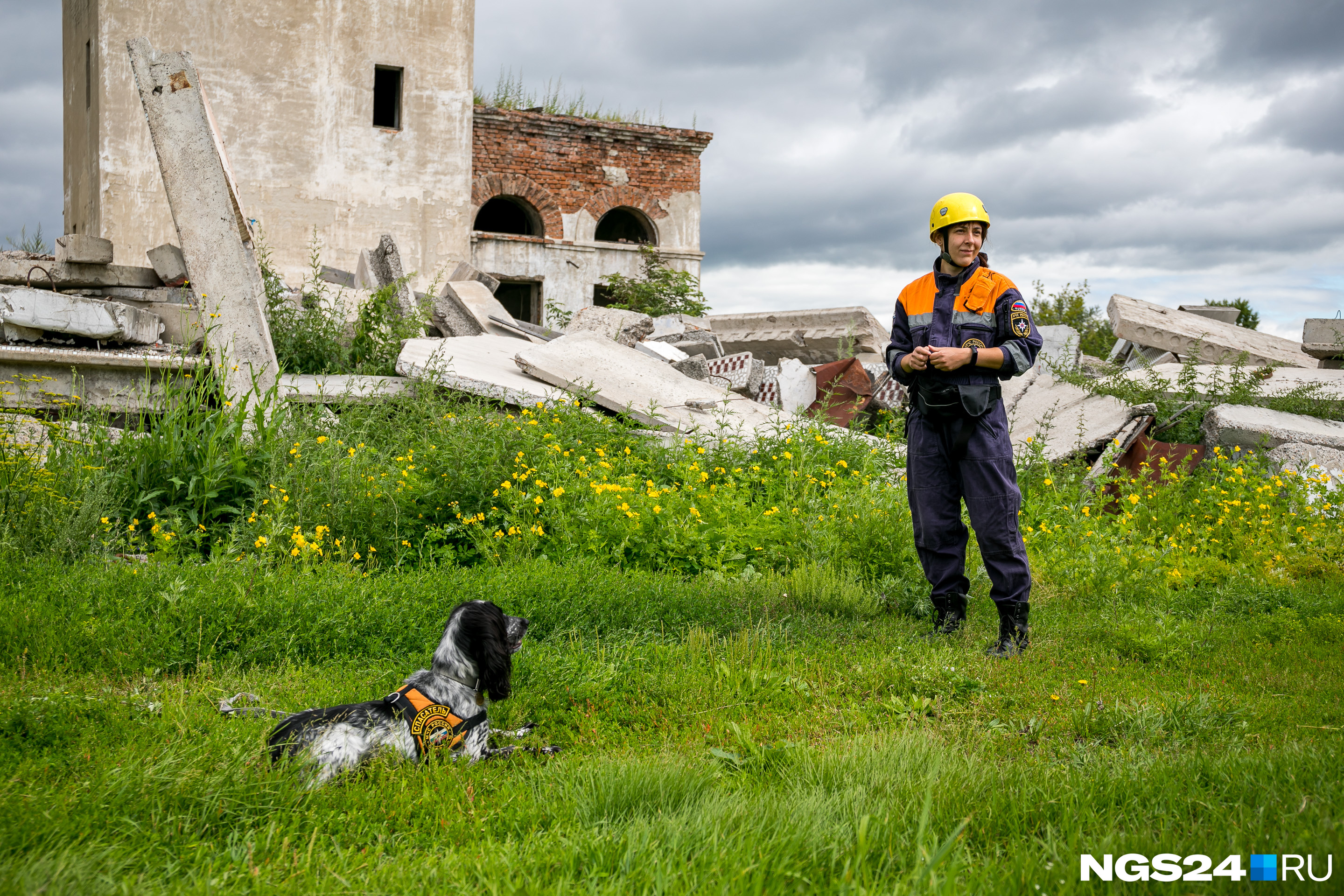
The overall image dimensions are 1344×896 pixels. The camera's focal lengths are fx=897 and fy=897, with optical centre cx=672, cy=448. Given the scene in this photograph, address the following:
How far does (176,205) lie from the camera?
26.6 ft

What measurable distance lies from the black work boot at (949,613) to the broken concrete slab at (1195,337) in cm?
935

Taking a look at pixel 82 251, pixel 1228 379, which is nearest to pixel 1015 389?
pixel 1228 379

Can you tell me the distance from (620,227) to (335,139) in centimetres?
767

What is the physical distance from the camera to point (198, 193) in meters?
8.09

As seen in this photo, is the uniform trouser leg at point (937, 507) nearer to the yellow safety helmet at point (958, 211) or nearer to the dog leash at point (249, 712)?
the yellow safety helmet at point (958, 211)

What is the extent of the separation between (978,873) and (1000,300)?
3.23 metres

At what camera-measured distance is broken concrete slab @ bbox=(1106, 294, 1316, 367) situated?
41.3 ft

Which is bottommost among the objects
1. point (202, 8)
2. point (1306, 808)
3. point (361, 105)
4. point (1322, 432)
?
point (1306, 808)

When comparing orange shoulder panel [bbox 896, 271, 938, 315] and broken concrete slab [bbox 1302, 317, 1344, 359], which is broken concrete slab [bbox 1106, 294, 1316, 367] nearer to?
broken concrete slab [bbox 1302, 317, 1344, 359]

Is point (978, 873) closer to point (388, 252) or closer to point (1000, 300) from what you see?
point (1000, 300)

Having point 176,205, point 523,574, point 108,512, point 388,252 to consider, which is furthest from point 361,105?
point 523,574

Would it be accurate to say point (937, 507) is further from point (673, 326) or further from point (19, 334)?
point (673, 326)

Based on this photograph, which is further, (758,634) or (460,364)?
(460,364)

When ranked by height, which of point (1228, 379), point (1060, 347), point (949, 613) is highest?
point (1060, 347)
